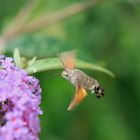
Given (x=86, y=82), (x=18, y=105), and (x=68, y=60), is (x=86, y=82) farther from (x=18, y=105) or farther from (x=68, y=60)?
(x=18, y=105)

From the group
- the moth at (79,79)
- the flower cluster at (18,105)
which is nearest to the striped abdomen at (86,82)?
the moth at (79,79)

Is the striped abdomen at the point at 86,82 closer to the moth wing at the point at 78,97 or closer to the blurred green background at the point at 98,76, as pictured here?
the moth wing at the point at 78,97

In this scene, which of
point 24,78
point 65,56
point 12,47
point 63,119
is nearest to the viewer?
point 24,78

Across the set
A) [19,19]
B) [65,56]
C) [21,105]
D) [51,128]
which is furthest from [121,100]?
[21,105]

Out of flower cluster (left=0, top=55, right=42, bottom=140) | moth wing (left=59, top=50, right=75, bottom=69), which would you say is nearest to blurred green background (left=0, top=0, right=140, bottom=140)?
moth wing (left=59, top=50, right=75, bottom=69)

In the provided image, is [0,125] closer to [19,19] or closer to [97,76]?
[19,19]

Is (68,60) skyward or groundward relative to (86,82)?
skyward

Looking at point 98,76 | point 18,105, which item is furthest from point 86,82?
point 98,76
